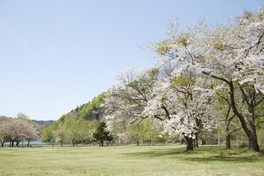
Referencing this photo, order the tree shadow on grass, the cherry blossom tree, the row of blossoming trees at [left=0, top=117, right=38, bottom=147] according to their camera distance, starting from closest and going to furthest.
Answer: the tree shadow on grass → the cherry blossom tree → the row of blossoming trees at [left=0, top=117, right=38, bottom=147]

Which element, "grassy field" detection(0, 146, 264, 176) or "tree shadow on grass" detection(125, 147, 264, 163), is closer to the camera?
"grassy field" detection(0, 146, 264, 176)

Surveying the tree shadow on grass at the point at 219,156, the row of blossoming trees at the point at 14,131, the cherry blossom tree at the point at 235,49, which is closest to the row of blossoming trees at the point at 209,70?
the cherry blossom tree at the point at 235,49

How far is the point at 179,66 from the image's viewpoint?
27.8 m

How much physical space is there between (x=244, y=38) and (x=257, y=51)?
82.3 inches

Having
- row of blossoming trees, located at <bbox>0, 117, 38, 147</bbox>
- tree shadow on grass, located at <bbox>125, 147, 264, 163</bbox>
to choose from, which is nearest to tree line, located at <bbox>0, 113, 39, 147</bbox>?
row of blossoming trees, located at <bbox>0, 117, 38, 147</bbox>

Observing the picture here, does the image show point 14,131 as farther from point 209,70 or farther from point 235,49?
point 235,49

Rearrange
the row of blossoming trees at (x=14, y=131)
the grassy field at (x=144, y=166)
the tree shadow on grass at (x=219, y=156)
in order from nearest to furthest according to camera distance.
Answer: the grassy field at (x=144, y=166) < the tree shadow on grass at (x=219, y=156) < the row of blossoming trees at (x=14, y=131)

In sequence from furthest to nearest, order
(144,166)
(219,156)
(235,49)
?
(219,156) < (235,49) < (144,166)

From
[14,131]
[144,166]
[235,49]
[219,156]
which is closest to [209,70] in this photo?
[235,49]

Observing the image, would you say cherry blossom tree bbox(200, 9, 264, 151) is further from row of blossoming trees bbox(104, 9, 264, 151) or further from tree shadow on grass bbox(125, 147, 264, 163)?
tree shadow on grass bbox(125, 147, 264, 163)

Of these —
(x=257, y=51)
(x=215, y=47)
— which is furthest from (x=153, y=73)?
(x=257, y=51)

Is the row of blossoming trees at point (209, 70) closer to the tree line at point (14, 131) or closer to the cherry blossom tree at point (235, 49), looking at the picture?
the cherry blossom tree at point (235, 49)

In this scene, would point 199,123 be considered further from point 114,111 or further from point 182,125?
point 114,111

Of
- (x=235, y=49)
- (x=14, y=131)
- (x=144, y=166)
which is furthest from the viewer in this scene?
(x=14, y=131)
